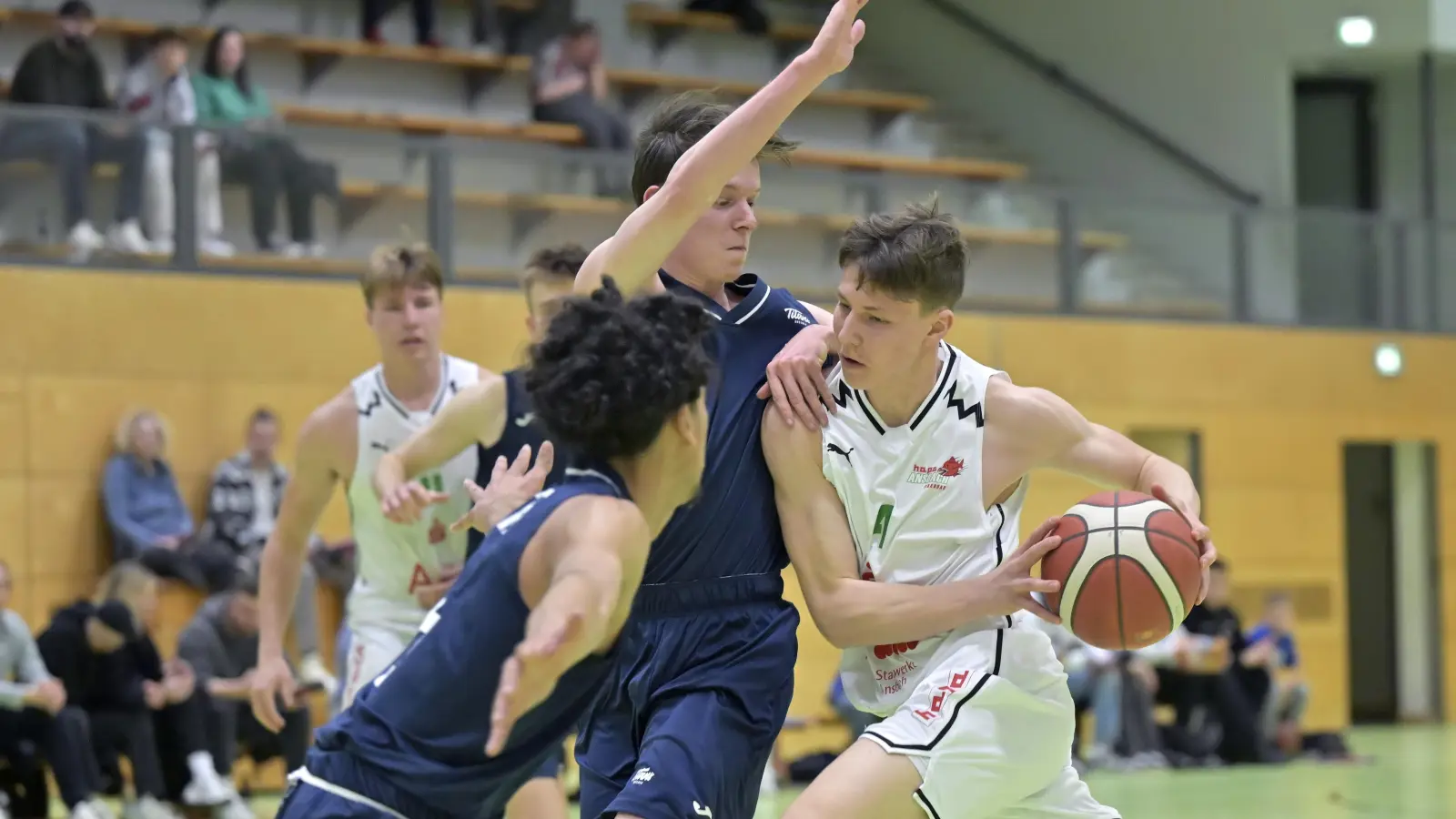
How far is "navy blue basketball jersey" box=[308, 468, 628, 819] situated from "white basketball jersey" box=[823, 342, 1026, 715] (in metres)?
1.25

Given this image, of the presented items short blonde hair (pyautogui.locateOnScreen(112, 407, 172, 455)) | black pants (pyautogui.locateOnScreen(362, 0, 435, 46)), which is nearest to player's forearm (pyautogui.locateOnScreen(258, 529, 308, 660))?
short blonde hair (pyautogui.locateOnScreen(112, 407, 172, 455))

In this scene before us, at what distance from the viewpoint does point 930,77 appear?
19562mm

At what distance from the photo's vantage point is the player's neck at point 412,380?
643 cm

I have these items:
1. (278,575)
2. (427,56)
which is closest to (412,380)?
(278,575)

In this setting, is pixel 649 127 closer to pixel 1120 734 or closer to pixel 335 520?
pixel 335 520

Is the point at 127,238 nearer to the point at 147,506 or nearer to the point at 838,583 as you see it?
the point at 147,506

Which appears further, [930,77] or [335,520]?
[930,77]

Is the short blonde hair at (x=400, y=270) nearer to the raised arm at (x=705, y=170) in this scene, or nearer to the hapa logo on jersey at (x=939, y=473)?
the raised arm at (x=705, y=170)

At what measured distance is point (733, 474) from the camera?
4.50 m

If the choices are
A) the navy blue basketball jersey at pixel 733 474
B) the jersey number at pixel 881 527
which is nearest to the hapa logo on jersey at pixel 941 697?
the jersey number at pixel 881 527

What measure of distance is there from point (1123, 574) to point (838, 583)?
0.65 meters

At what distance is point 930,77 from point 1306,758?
8.13 meters

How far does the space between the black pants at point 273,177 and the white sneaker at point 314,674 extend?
278cm

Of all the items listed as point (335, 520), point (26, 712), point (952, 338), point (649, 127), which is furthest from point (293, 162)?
point (649, 127)
